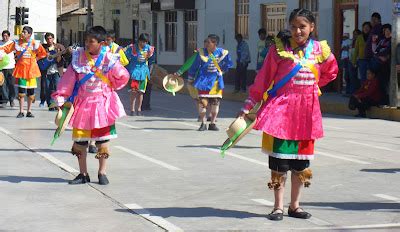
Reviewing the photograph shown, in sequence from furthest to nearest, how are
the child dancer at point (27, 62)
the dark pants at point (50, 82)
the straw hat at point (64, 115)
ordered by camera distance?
the dark pants at point (50, 82), the child dancer at point (27, 62), the straw hat at point (64, 115)

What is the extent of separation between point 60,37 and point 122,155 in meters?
61.0

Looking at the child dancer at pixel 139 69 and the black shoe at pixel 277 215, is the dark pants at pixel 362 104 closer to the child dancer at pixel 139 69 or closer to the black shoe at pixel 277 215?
the child dancer at pixel 139 69

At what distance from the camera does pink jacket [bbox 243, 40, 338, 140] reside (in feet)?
29.0

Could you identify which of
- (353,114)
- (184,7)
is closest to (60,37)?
(184,7)

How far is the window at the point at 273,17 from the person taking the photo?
104 feet

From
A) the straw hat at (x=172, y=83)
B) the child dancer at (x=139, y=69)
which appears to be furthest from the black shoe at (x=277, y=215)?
the child dancer at (x=139, y=69)

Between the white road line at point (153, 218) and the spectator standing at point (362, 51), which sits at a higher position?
the spectator standing at point (362, 51)

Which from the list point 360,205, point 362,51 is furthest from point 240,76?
point 360,205

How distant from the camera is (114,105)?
11.2 metres

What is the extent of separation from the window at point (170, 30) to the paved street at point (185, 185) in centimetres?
2458

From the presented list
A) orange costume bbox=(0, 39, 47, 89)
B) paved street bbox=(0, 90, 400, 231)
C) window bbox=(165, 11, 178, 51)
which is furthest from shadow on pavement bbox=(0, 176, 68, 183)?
window bbox=(165, 11, 178, 51)

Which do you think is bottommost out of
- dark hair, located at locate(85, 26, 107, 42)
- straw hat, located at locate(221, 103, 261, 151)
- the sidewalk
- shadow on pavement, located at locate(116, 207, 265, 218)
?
the sidewalk

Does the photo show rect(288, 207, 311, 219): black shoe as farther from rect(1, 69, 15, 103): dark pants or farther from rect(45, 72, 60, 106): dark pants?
rect(1, 69, 15, 103): dark pants

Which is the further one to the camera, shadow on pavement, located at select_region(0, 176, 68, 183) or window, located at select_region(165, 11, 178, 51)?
window, located at select_region(165, 11, 178, 51)
